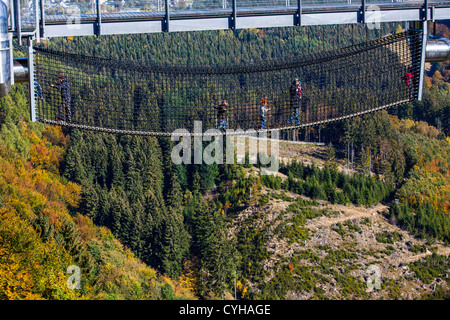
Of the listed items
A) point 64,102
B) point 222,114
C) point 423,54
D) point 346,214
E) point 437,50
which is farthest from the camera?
point 346,214

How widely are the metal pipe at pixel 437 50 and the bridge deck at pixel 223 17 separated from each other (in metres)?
1.48

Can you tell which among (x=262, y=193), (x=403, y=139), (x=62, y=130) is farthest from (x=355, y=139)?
(x=62, y=130)

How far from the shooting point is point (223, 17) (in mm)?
19234

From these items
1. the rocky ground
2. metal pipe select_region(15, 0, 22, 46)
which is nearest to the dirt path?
the rocky ground

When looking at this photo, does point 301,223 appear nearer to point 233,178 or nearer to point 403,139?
point 233,178

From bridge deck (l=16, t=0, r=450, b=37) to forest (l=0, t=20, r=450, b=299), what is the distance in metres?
51.7

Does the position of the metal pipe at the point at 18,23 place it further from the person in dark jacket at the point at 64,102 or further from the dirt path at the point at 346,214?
the dirt path at the point at 346,214

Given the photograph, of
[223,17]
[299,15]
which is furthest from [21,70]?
[299,15]

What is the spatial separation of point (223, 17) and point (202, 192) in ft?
273

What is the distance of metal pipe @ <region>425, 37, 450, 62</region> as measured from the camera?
60.2 feet

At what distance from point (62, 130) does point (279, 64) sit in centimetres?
8813

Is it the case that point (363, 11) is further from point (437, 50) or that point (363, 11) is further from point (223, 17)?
point (223, 17)

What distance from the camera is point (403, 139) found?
4626 inches

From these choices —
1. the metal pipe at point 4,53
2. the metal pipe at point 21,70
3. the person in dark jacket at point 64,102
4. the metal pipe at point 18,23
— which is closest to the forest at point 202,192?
the person in dark jacket at point 64,102
